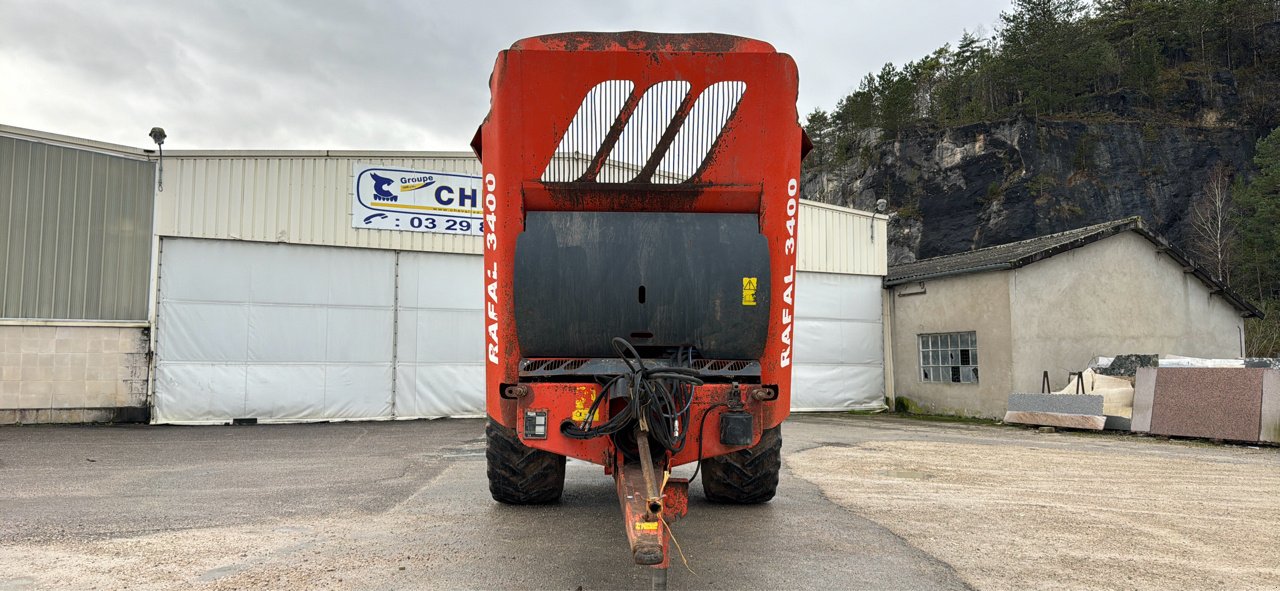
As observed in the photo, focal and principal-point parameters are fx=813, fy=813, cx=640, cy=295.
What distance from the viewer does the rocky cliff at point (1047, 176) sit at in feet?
200

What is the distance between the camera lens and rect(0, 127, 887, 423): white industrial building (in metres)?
14.5

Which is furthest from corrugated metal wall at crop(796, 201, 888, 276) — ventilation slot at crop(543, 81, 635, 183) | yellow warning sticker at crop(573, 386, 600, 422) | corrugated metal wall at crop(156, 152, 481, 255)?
yellow warning sticker at crop(573, 386, 600, 422)

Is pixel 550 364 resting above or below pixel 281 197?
below

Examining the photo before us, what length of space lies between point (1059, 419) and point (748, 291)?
12.6 m

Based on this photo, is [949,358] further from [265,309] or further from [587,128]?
[587,128]

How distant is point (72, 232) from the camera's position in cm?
1466

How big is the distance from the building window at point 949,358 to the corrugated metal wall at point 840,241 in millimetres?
2479

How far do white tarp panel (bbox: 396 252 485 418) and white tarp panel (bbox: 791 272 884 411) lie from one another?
7952 mm

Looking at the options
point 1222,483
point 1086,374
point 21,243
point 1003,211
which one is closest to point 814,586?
point 1222,483

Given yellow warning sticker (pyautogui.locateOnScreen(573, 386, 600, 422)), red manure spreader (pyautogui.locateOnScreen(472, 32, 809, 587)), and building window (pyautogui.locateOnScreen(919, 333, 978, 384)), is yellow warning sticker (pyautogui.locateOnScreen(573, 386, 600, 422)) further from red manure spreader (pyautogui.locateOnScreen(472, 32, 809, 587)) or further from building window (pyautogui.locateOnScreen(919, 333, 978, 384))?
building window (pyautogui.locateOnScreen(919, 333, 978, 384))

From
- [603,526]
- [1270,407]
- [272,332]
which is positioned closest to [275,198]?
[272,332]

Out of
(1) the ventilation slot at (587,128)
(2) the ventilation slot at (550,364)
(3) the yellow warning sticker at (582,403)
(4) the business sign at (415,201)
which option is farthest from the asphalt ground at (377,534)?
(4) the business sign at (415,201)

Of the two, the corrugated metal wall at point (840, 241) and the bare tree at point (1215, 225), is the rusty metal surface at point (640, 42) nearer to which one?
the corrugated metal wall at point (840, 241)

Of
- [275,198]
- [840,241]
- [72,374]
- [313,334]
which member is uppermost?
[275,198]
